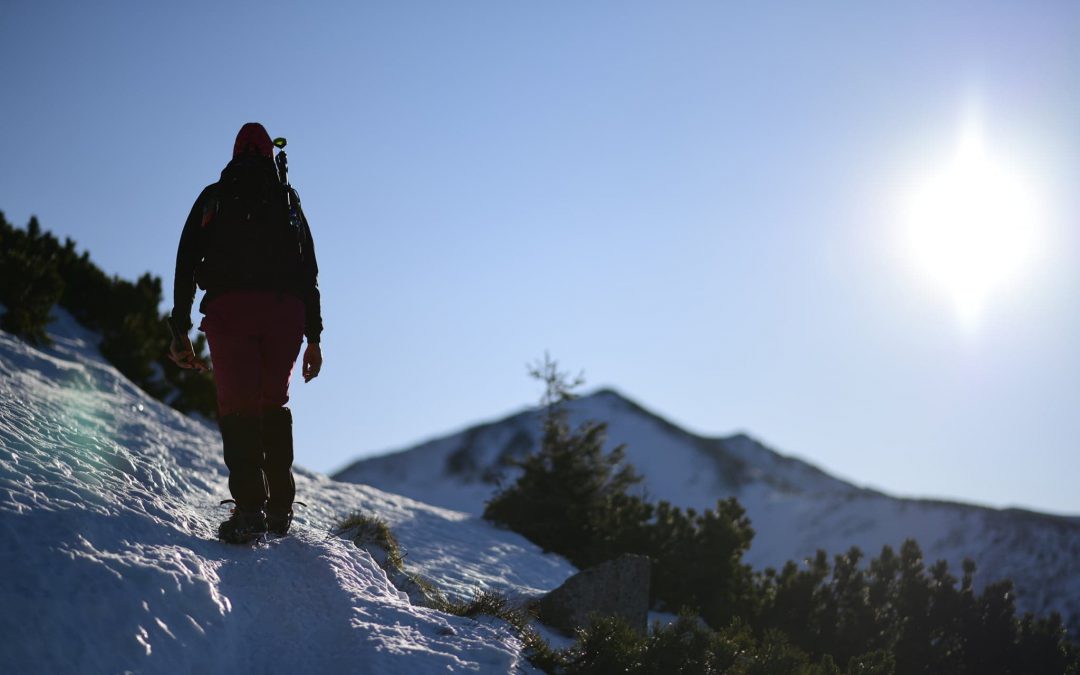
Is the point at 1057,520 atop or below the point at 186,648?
atop

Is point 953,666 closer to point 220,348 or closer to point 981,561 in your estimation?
point 220,348

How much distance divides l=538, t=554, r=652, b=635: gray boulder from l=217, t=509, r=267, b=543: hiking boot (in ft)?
7.24

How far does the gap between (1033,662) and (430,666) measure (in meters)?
6.95

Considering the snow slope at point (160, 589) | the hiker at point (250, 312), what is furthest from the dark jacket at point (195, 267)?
the snow slope at point (160, 589)

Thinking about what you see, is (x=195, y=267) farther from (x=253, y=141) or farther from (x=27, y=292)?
(x=27, y=292)

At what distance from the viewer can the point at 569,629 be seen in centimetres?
604

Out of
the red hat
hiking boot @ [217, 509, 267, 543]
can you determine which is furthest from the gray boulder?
the red hat

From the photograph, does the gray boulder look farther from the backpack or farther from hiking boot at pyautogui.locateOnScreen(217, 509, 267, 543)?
the backpack

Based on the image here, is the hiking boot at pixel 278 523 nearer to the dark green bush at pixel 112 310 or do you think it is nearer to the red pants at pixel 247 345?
the red pants at pixel 247 345

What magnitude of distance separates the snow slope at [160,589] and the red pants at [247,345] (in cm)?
76

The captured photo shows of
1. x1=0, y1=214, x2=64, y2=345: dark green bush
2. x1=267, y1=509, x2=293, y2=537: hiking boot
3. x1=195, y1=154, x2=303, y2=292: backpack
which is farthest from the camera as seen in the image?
x1=0, y1=214, x2=64, y2=345: dark green bush

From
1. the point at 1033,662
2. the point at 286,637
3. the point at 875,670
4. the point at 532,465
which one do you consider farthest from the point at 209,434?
the point at 1033,662

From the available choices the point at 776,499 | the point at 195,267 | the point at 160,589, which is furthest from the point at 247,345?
the point at 776,499

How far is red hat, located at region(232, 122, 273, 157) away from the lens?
521 cm
